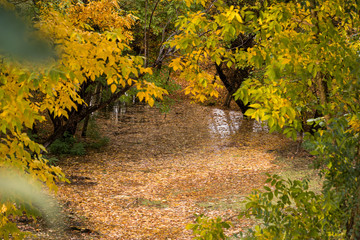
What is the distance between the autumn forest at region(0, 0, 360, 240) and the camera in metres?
2.15

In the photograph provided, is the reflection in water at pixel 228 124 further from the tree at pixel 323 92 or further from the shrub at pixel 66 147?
the tree at pixel 323 92

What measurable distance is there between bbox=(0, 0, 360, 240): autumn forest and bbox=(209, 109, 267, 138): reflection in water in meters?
0.11

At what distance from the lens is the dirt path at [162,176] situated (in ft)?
24.2

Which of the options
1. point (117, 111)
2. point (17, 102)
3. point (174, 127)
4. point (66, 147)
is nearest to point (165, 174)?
point (66, 147)

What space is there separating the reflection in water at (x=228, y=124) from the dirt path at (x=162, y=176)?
0.05m

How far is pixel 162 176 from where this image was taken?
10.9 metres

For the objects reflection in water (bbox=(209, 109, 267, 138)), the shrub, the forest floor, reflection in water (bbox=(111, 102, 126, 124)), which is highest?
reflection in water (bbox=(111, 102, 126, 124))

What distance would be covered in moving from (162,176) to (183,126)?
26.6 feet

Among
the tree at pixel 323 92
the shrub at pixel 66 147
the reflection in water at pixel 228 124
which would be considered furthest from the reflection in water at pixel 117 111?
the tree at pixel 323 92

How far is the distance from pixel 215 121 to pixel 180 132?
329 centimetres

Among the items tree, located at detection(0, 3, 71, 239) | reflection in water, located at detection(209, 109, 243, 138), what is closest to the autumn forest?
tree, located at detection(0, 3, 71, 239)

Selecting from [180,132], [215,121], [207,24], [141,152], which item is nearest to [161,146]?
[141,152]

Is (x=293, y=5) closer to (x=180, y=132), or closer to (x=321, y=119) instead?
(x=321, y=119)

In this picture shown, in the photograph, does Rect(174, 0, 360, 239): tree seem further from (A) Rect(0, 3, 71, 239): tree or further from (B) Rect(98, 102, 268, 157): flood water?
(B) Rect(98, 102, 268, 157): flood water
